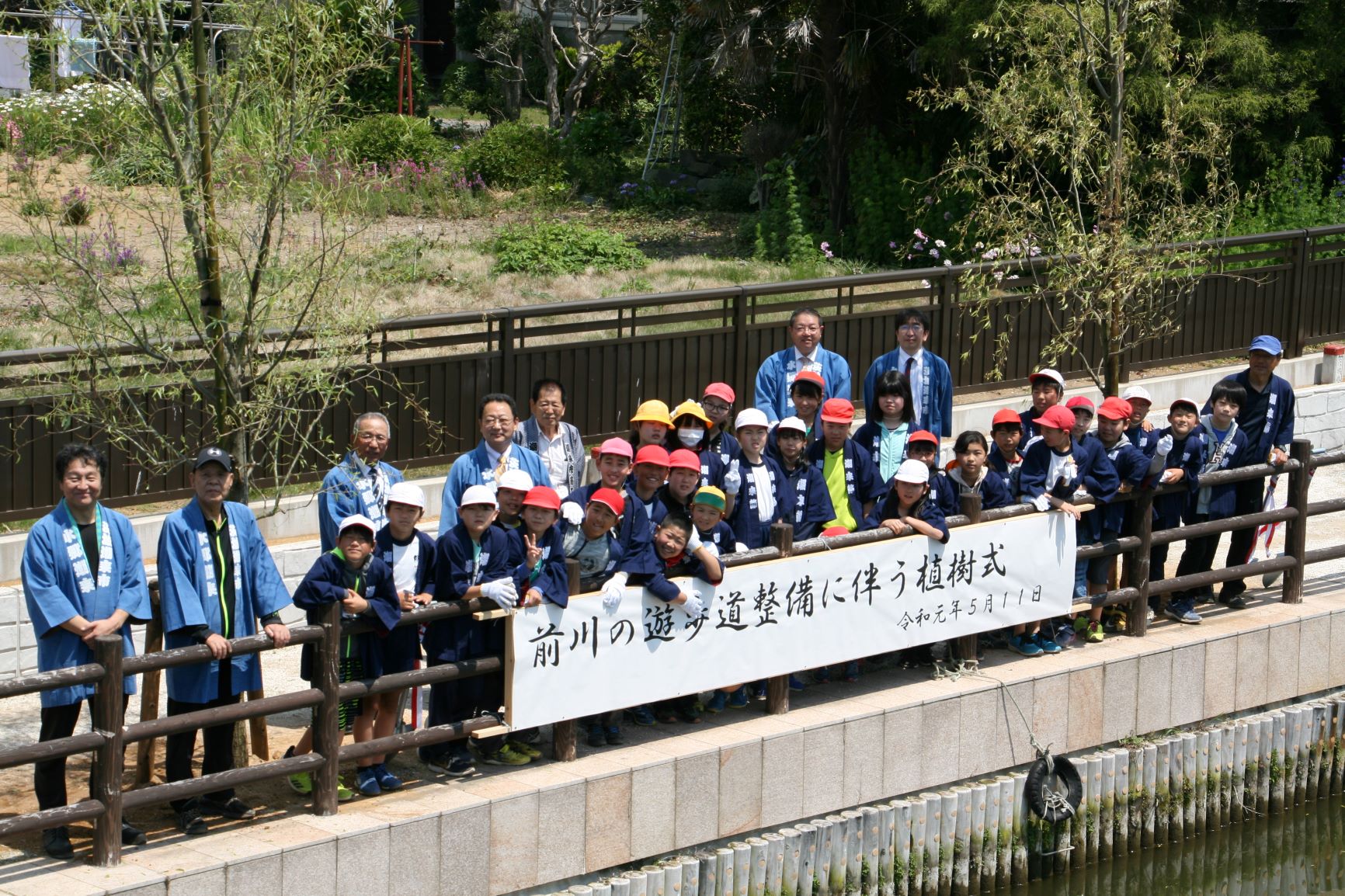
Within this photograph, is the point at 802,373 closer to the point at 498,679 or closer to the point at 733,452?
the point at 733,452

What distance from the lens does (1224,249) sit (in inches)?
595

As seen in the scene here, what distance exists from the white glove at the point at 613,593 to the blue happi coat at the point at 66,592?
1.96 metres

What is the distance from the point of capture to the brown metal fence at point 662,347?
9.87m

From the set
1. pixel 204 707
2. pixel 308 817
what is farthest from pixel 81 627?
pixel 308 817

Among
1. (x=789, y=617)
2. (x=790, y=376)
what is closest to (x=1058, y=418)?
(x=790, y=376)

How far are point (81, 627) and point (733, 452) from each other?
343cm

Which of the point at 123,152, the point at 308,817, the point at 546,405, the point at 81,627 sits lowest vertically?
the point at 308,817

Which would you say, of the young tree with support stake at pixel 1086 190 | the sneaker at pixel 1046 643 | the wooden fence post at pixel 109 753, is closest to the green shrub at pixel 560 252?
the young tree with support stake at pixel 1086 190

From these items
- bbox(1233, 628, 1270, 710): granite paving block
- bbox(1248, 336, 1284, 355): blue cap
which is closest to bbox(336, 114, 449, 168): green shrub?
bbox(1248, 336, 1284, 355): blue cap

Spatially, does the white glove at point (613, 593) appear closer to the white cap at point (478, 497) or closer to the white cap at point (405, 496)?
the white cap at point (478, 497)

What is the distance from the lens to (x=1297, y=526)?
10.5 meters

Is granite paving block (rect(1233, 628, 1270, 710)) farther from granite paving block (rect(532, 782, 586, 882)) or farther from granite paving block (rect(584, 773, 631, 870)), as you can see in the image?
granite paving block (rect(532, 782, 586, 882))

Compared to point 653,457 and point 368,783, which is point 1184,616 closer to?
point 653,457

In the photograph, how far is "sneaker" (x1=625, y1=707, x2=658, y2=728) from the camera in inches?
320
